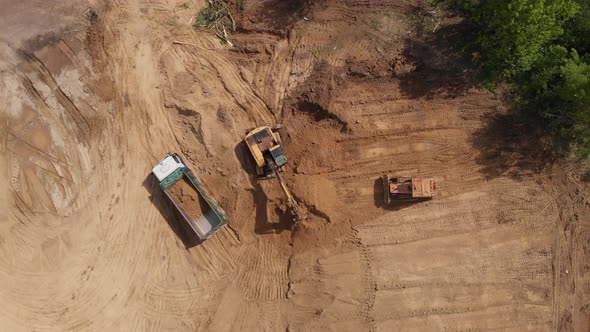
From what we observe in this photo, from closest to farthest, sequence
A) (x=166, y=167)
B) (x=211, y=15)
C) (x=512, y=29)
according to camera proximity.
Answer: (x=512, y=29), (x=166, y=167), (x=211, y=15)

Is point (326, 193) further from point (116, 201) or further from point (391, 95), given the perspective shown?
point (116, 201)

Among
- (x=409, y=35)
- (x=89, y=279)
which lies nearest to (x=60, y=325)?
(x=89, y=279)

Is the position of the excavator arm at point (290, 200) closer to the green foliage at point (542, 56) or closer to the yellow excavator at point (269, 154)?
the yellow excavator at point (269, 154)

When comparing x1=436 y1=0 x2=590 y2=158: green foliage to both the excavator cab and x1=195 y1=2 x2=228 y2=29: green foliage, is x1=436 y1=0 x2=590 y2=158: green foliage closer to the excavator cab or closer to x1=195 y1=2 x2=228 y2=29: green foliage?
the excavator cab

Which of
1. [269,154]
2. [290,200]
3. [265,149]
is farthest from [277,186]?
[265,149]

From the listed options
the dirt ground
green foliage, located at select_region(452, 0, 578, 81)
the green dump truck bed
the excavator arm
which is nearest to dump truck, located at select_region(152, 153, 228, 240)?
the green dump truck bed

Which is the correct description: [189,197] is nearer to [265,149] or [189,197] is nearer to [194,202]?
[194,202]
